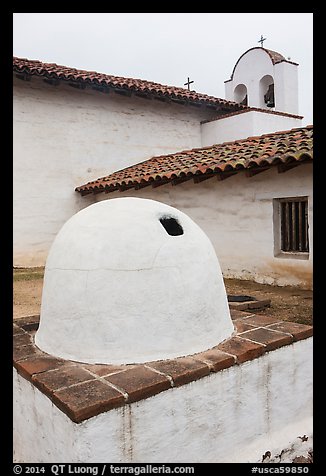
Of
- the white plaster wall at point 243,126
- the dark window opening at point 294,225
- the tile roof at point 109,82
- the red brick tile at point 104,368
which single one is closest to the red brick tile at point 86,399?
the red brick tile at point 104,368

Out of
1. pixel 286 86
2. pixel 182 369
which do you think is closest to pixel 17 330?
pixel 182 369

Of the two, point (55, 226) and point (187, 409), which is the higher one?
point (55, 226)

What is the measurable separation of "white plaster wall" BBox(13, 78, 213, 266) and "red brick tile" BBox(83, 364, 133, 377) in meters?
8.58

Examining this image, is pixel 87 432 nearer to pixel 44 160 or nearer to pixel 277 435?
pixel 277 435

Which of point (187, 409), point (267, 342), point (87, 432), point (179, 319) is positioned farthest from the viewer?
point (267, 342)

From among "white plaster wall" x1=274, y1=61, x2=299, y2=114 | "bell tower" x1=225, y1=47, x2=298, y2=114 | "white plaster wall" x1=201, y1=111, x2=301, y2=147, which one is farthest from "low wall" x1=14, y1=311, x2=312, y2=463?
"bell tower" x1=225, y1=47, x2=298, y2=114

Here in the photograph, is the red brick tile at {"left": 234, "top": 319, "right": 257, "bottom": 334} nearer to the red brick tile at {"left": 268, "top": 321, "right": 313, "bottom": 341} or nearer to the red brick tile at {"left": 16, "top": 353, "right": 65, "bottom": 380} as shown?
the red brick tile at {"left": 268, "top": 321, "right": 313, "bottom": 341}

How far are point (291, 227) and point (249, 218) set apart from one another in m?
0.86

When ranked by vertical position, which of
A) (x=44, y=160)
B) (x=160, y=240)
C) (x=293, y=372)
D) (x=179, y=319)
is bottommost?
(x=293, y=372)

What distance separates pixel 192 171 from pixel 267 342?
5.09 metres

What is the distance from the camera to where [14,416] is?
11.0 feet

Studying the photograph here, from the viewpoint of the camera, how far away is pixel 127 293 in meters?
3.10

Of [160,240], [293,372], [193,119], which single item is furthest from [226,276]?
[193,119]

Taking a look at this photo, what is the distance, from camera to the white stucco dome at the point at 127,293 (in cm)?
308
